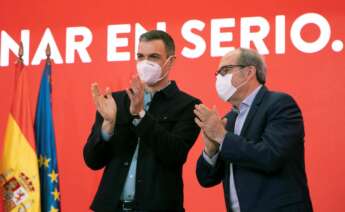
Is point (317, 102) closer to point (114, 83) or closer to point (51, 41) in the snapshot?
point (114, 83)

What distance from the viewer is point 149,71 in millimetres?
3426

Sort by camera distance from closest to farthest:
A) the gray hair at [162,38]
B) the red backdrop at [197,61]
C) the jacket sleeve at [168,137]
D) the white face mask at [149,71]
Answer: the jacket sleeve at [168,137], the white face mask at [149,71], the gray hair at [162,38], the red backdrop at [197,61]

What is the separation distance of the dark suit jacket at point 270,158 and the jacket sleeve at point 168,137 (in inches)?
11.7

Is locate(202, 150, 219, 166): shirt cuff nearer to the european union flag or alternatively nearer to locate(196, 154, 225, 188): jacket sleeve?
locate(196, 154, 225, 188): jacket sleeve

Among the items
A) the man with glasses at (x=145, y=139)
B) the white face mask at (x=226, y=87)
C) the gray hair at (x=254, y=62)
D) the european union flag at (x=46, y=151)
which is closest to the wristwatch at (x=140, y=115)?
the man with glasses at (x=145, y=139)

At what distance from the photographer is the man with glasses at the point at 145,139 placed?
3.18 m

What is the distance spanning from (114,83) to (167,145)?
191cm

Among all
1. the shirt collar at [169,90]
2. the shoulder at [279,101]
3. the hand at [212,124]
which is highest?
the shirt collar at [169,90]

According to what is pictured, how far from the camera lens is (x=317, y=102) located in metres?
4.57

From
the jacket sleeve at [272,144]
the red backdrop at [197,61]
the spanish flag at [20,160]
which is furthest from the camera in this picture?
the red backdrop at [197,61]

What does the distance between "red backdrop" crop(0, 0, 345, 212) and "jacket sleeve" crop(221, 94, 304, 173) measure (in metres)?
1.58

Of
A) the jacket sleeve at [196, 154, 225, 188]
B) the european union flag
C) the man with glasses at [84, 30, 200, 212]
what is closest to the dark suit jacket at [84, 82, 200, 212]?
the man with glasses at [84, 30, 200, 212]

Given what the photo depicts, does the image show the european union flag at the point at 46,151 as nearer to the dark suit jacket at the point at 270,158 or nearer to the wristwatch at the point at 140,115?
the wristwatch at the point at 140,115

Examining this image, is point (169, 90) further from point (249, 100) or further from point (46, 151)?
point (46, 151)
